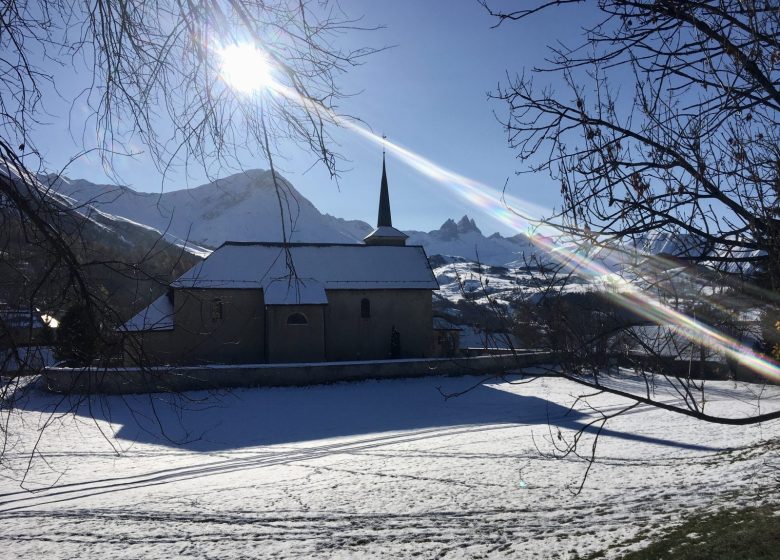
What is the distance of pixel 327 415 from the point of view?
65.3ft

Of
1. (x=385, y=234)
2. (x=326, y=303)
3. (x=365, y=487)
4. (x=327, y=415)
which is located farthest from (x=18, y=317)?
(x=385, y=234)

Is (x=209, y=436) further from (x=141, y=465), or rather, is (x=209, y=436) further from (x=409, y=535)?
(x=409, y=535)

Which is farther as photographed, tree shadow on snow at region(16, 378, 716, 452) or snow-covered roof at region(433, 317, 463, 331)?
tree shadow on snow at region(16, 378, 716, 452)

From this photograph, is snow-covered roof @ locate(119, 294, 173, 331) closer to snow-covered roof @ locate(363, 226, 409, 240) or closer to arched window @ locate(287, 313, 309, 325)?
arched window @ locate(287, 313, 309, 325)

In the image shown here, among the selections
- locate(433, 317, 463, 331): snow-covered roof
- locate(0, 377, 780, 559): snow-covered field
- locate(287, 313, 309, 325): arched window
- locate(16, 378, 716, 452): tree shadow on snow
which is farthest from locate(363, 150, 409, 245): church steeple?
locate(0, 377, 780, 559): snow-covered field

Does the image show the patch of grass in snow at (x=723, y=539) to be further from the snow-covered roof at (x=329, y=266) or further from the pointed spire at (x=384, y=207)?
the pointed spire at (x=384, y=207)

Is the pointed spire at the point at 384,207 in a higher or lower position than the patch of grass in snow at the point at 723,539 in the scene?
higher

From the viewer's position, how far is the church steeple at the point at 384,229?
44625 mm

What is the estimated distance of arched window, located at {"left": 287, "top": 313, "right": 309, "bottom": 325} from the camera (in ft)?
104

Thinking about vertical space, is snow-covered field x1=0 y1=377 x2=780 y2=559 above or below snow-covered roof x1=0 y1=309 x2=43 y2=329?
below

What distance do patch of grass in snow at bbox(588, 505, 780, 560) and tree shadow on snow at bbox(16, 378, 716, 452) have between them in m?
6.34

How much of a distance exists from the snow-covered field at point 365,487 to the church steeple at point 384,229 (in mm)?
27658

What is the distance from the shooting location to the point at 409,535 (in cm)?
778

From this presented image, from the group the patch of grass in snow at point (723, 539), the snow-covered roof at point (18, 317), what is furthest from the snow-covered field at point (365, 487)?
the snow-covered roof at point (18, 317)
